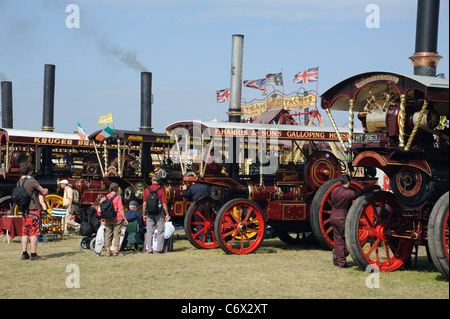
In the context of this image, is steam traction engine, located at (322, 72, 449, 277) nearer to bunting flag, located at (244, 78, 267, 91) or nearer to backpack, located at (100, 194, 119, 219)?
backpack, located at (100, 194, 119, 219)

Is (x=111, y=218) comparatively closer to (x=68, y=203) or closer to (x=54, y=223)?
(x=54, y=223)

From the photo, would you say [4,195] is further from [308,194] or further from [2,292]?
[2,292]

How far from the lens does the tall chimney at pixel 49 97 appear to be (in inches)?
887

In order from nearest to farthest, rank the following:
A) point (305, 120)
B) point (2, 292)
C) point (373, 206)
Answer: point (2, 292) < point (373, 206) < point (305, 120)

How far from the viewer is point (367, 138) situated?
26.2 ft

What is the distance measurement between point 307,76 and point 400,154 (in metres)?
21.9

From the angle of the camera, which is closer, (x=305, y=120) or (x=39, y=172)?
(x=39, y=172)

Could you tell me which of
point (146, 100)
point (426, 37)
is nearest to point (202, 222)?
point (426, 37)

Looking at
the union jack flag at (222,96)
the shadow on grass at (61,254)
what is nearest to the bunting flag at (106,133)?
the shadow on grass at (61,254)

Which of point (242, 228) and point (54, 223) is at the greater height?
point (242, 228)

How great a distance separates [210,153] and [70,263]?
323 centimetres

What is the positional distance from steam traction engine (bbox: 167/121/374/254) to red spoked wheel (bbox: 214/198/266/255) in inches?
0.6

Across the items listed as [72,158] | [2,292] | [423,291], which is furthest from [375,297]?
[72,158]

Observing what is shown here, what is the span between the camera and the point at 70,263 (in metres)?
9.41
